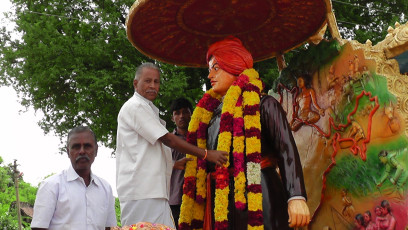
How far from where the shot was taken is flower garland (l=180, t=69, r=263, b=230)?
338cm

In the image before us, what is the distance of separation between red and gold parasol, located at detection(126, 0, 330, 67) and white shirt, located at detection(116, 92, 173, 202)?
676mm

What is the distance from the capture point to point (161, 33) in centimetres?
423

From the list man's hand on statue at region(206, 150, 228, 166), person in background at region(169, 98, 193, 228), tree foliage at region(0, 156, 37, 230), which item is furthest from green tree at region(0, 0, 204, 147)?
tree foliage at region(0, 156, 37, 230)

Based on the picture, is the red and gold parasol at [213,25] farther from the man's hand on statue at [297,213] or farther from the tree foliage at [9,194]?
the tree foliage at [9,194]

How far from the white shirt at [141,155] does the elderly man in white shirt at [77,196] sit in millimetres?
184

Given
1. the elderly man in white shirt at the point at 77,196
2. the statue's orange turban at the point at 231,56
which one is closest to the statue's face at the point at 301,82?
the statue's orange turban at the point at 231,56

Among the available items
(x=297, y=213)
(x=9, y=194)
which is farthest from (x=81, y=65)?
(x=9, y=194)

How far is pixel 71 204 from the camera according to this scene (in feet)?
10.5

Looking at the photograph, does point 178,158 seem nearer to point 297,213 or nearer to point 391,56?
point 297,213

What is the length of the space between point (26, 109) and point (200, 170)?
32.6 feet

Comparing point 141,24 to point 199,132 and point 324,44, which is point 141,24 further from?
point 324,44

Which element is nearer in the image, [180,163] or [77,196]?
[77,196]

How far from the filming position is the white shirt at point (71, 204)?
312cm

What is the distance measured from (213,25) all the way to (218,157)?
130cm
